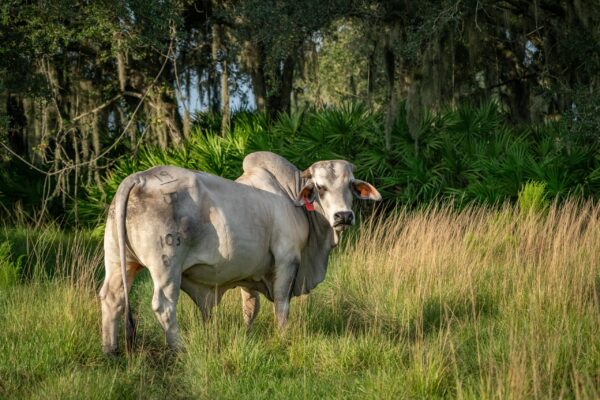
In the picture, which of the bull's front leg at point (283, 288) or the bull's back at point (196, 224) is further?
the bull's front leg at point (283, 288)

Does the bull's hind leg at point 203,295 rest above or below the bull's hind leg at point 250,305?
above

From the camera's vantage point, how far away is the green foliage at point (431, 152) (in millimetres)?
12719

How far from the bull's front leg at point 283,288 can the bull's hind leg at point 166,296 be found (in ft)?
2.94

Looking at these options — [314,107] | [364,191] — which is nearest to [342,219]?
[364,191]

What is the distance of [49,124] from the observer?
683 inches

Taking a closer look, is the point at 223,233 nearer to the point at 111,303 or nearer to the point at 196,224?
the point at 196,224

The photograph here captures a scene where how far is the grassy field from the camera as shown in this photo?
5.18 meters

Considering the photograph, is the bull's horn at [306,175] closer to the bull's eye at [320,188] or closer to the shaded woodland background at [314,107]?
the bull's eye at [320,188]

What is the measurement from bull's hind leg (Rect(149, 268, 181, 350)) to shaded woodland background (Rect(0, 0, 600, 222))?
7.23 metres

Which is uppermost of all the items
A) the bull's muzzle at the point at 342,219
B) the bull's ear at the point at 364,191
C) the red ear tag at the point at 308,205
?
the bull's ear at the point at 364,191

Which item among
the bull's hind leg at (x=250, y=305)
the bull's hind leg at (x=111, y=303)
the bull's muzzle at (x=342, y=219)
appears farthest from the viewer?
the bull's hind leg at (x=250, y=305)

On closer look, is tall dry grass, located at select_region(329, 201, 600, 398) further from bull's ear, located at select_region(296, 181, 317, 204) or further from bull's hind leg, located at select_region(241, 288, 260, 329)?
bull's ear, located at select_region(296, 181, 317, 204)

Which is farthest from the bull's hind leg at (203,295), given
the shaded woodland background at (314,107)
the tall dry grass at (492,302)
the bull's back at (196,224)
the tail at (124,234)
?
the shaded woodland background at (314,107)

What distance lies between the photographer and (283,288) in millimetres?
6590
